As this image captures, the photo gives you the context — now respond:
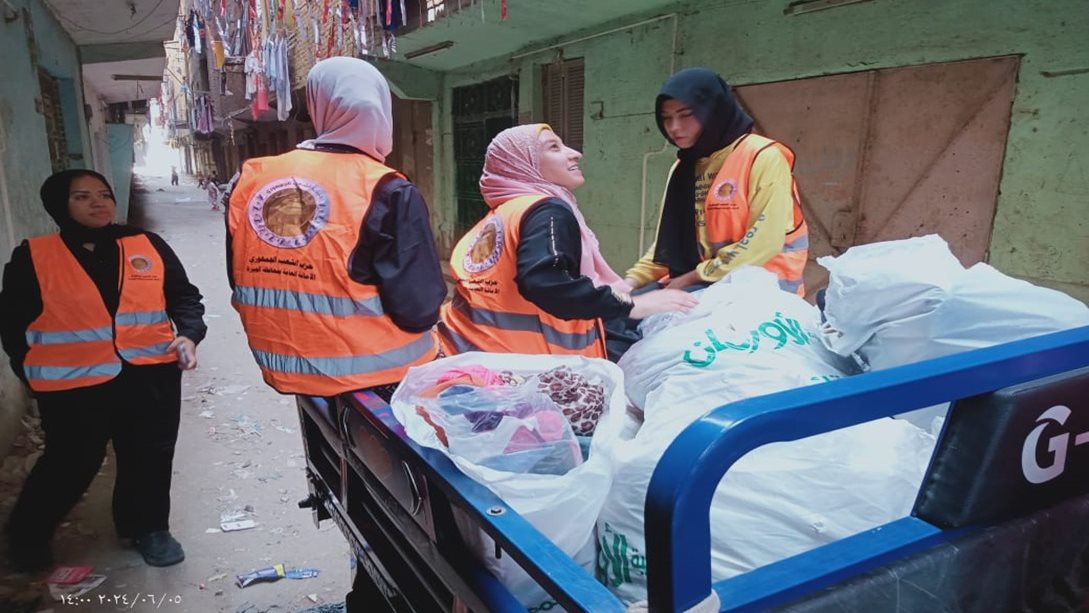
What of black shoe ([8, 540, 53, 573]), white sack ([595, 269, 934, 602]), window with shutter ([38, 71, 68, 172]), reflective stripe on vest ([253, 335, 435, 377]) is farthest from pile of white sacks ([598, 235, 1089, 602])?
window with shutter ([38, 71, 68, 172])

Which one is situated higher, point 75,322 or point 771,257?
point 771,257

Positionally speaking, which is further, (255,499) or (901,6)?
(901,6)

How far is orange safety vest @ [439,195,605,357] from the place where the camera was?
6.47 feet

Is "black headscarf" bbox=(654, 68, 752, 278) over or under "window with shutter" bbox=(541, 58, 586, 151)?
under

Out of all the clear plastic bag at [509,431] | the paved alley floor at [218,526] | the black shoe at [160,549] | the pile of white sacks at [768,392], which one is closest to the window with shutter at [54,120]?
the paved alley floor at [218,526]

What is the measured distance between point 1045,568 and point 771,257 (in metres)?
1.41

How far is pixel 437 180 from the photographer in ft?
33.3

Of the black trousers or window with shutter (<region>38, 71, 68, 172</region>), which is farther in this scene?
window with shutter (<region>38, 71, 68, 172</region>)

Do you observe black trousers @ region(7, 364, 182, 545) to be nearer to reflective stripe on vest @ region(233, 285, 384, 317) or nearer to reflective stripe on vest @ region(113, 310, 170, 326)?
reflective stripe on vest @ region(113, 310, 170, 326)

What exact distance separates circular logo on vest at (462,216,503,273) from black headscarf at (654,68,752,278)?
0.96 meters

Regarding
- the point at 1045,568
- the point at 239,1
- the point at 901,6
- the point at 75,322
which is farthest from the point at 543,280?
the point at 239,1

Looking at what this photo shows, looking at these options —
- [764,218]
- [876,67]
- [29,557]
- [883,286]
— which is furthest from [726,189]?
[29,557]

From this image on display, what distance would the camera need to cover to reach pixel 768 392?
1.44 m

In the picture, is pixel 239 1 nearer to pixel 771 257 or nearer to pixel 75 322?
pixel 75 322
